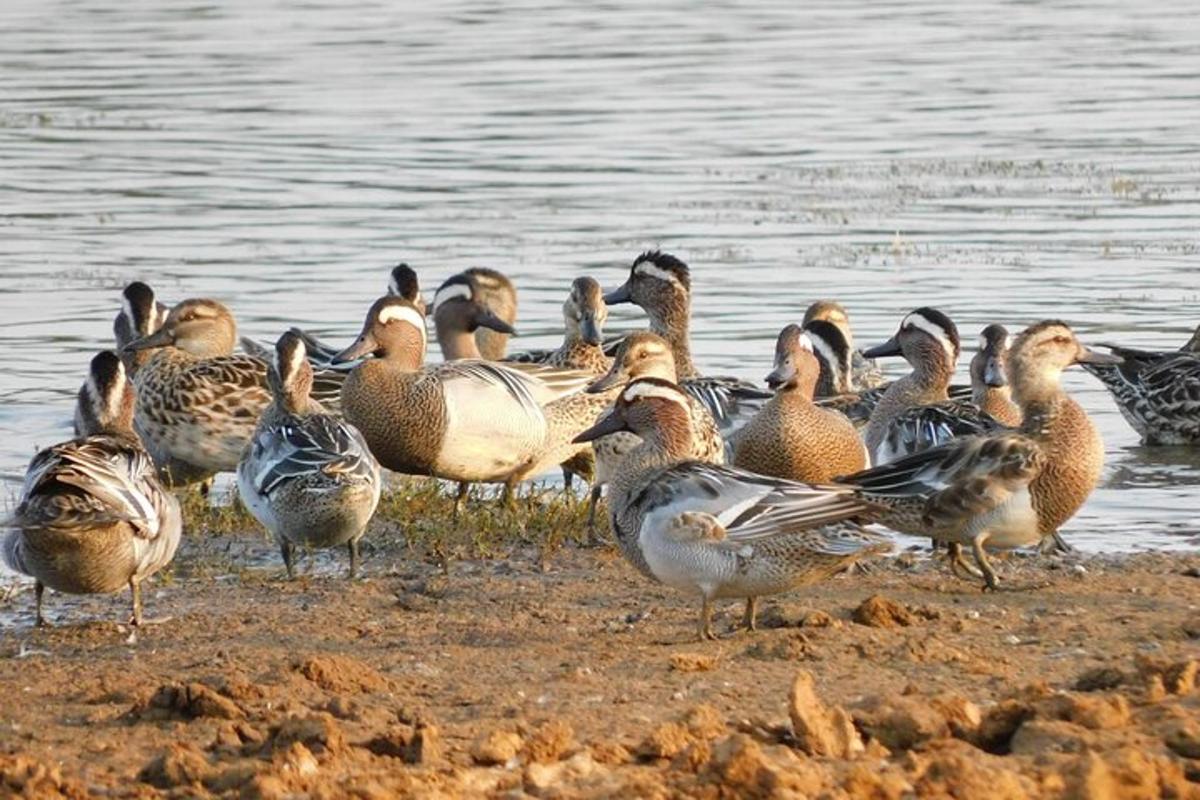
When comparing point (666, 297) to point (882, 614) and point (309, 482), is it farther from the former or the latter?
point (882, 614)

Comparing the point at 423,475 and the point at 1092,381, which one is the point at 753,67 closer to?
the point at 1092,381

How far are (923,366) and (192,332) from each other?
4.31 meters

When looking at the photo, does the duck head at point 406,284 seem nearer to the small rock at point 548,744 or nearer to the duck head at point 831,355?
the duck head at point 831,355

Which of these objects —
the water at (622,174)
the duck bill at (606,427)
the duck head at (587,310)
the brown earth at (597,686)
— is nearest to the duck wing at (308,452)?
the brown earth at (597,686)

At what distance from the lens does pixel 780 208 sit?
24.6m

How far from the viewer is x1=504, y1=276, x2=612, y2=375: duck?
1497 cm

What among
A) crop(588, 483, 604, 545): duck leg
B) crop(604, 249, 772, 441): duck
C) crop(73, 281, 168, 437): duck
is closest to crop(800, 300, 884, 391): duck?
crop(604, 249, 772, 441): duck

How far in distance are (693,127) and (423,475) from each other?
1641 cm

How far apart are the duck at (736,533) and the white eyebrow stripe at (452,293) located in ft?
Result: 20.4

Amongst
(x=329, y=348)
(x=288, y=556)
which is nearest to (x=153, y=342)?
(x=329, y=348)

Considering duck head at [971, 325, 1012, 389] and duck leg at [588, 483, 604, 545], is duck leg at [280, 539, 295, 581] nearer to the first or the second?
duck leg at [588, 483, 604, 545]

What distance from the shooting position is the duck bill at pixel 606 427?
1088cm

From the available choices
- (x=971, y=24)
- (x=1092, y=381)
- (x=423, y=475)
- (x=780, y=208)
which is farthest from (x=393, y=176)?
(x=971, y=24)

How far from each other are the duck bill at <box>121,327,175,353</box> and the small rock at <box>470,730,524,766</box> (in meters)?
7.93
